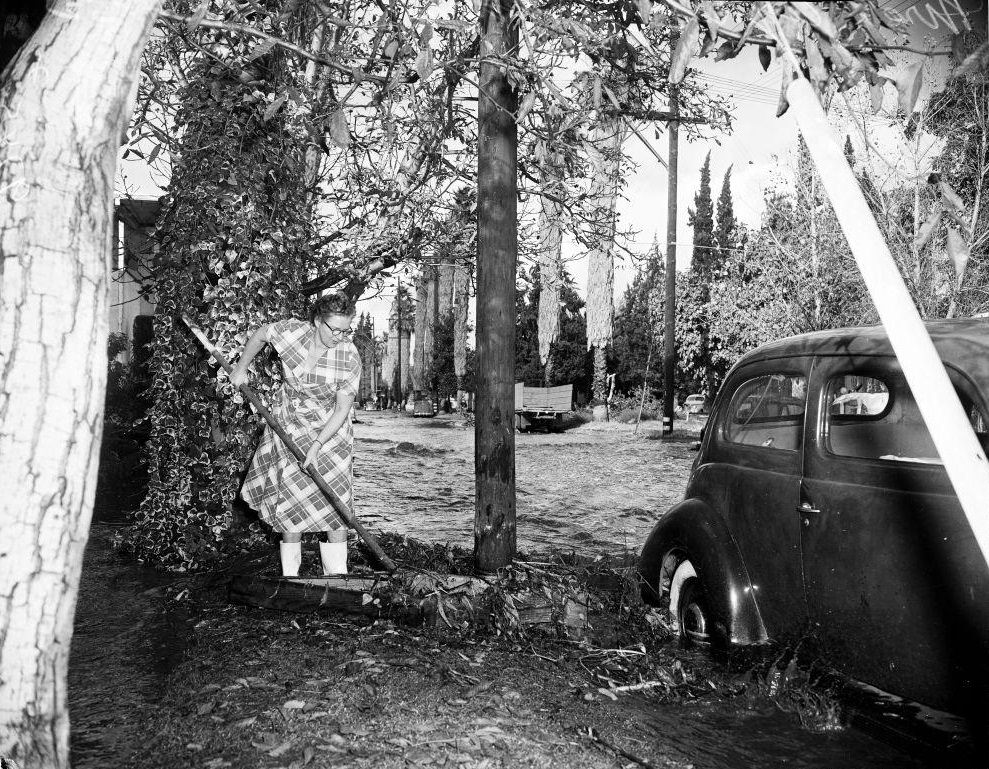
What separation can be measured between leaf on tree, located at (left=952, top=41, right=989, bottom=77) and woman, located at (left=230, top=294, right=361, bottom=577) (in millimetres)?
3932

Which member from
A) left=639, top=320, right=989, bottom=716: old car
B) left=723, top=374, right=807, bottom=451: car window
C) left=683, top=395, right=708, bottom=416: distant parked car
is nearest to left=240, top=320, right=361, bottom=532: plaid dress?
left=639, top=320, right=989, bottom=716: old car

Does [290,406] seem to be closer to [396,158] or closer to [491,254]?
[491,254]

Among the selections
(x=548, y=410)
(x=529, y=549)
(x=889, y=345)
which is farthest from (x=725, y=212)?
(x=889, y=345)

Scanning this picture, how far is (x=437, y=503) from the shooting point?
11.6 m

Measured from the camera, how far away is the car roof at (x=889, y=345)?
334 cm

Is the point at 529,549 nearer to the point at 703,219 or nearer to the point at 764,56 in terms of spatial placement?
the point at 764,56

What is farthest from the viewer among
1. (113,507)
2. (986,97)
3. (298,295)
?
A: (986,97)

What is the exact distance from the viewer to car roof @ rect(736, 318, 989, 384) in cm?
334

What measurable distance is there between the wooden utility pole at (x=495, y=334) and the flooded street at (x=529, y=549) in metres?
1.76

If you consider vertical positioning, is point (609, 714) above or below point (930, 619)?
below

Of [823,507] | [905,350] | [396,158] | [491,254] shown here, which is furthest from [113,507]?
[905,350]

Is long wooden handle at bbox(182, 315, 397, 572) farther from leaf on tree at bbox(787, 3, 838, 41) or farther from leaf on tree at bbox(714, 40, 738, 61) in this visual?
leaf on tree at bbox(787, 3, 838, 41)

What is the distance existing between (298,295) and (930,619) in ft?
17.0

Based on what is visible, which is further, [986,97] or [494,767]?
[986,97]
